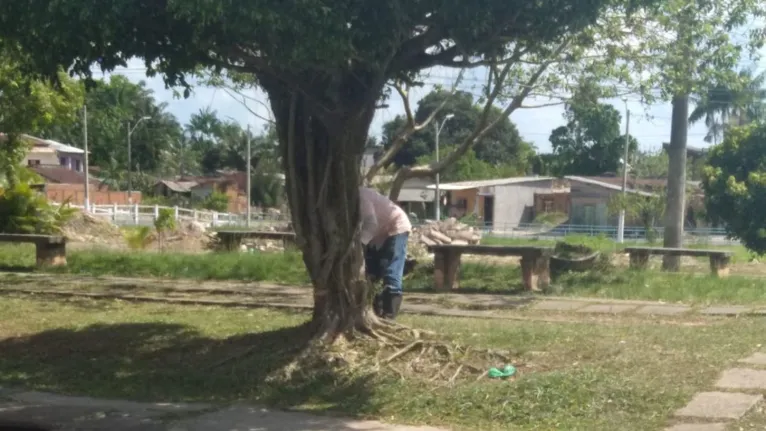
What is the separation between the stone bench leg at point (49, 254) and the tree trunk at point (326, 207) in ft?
33.6

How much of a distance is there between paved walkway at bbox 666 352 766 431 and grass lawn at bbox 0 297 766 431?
4.4 inches

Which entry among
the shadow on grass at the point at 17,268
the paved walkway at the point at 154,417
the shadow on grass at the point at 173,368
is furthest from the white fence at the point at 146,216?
the paved walkway at the point at 154,417

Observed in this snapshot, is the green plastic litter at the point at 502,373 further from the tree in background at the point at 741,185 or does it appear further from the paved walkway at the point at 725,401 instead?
the tree in background at the point at 741,185

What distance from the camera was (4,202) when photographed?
2550 centimetres

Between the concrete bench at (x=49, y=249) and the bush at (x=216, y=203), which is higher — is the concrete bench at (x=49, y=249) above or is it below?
below

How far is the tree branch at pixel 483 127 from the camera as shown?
Result: 37.7 ft

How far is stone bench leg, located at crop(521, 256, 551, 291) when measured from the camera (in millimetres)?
14758

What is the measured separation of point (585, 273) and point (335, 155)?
7.79 m

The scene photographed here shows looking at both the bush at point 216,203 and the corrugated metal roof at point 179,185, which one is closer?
the bush at point 216,203

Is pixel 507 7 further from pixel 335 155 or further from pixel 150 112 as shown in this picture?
pixel 150 112

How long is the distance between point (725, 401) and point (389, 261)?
3.87 metres

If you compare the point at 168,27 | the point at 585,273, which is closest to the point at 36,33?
the point at 168,27

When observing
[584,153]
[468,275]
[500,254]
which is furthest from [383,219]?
[584,153]

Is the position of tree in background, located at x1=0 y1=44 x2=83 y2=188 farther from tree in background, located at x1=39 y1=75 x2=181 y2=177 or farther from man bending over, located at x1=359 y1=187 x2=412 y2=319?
tree in background, located at x1=39 y1=75 x2=181 y2=177
